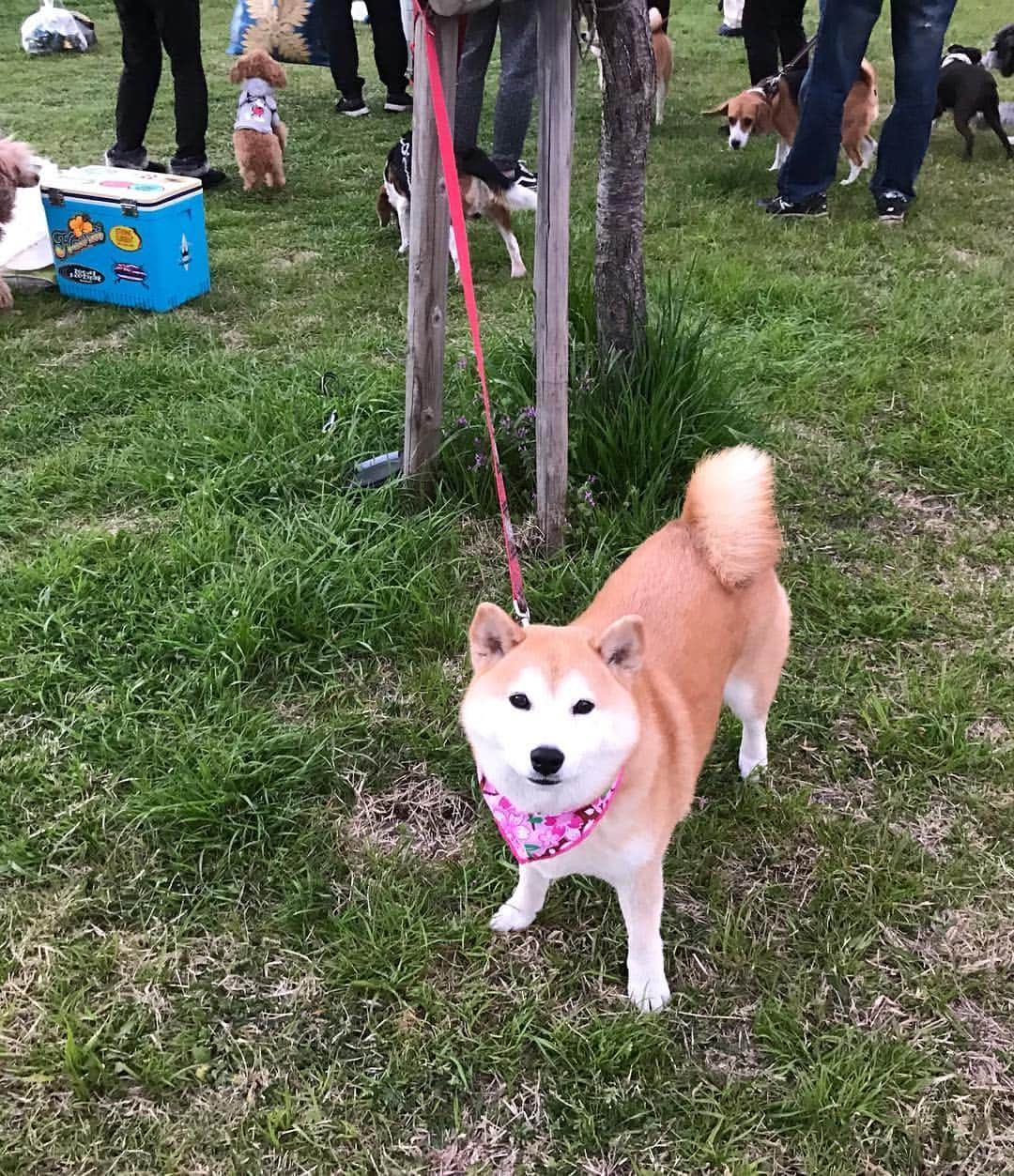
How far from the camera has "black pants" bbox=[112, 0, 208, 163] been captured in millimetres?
5297

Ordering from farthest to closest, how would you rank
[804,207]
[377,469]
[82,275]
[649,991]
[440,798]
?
1. [804,207]
2. [82,275]
3. [377,469]
4. [440,798]
5. [649,991]

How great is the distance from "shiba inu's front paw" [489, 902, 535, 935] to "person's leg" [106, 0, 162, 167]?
5.61 metres

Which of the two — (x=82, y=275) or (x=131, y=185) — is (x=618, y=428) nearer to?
(x=131, y=185)

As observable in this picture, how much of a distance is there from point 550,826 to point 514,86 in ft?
15.6

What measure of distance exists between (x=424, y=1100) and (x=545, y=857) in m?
0.49

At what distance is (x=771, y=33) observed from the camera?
6.84 meters

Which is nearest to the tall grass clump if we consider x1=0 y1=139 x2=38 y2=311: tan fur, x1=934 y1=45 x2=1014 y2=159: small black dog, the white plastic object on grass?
x1=0 y1=139 x2=38 y2=311: tan fur

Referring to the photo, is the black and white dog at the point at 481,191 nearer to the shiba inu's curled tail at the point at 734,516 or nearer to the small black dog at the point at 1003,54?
the shiba inu's curled tail at the point at 734,516

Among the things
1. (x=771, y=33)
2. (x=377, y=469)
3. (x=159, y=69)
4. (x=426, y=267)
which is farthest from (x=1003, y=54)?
(x=377, y=469)

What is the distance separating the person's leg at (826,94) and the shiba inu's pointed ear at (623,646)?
4542mm

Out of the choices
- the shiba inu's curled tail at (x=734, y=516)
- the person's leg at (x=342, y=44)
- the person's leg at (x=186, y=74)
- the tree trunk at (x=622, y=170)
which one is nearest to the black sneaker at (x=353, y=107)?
the person's leg at (x=342, y=44)

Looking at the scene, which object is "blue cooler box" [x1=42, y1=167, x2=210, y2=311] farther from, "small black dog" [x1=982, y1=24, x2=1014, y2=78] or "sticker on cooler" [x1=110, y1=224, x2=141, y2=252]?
"small black dog" [x1=982, y1=24, x2=1014, y2=78]

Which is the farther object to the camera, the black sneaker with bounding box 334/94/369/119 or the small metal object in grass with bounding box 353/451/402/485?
the black sneaker with bounding box 334/94/369/119

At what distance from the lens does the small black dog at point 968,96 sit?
625 cm
